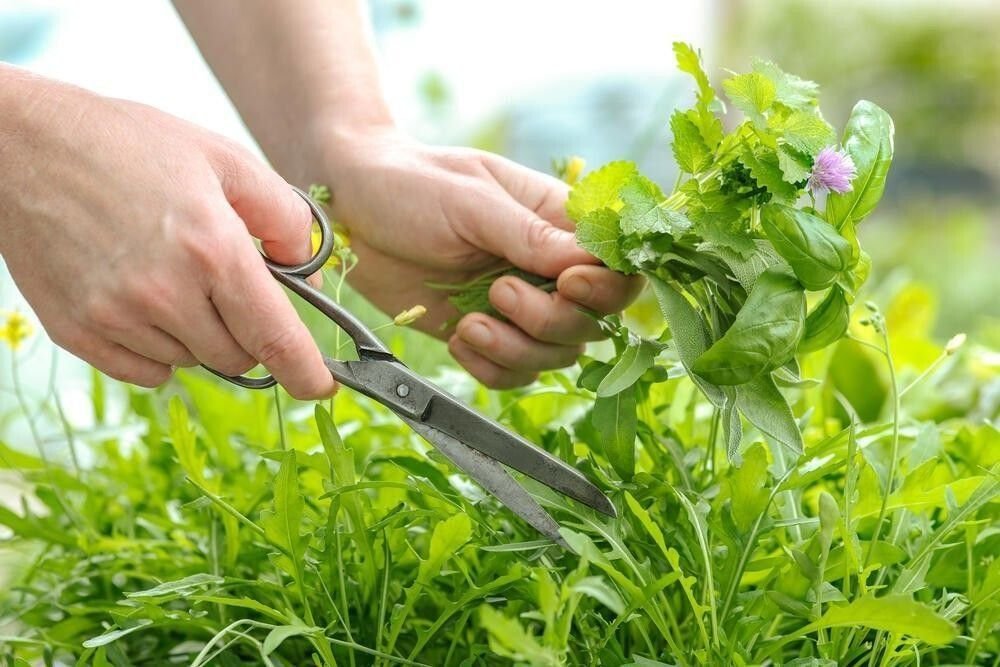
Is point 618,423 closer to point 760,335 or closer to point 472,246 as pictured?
point 760,335

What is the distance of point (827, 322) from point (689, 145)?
0.12 metres

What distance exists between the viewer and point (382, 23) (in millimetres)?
2090

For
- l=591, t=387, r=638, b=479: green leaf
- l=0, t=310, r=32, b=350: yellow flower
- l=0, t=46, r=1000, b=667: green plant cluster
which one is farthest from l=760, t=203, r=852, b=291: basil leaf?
l=0, t=310, r=32, b=350: yellow flower

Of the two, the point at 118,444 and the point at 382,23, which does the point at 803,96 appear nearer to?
the point at 118,444

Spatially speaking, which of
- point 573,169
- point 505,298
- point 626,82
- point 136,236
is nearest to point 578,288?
point 505,298

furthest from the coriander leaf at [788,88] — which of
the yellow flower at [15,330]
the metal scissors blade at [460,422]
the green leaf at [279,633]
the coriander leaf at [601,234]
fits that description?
the yellow flower at [15,330]

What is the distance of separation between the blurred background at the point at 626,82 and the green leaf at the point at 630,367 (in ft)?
0.58

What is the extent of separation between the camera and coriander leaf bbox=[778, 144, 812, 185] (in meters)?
0.49

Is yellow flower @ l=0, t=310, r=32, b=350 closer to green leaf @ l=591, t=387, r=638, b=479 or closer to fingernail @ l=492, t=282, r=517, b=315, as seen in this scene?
fingernail @ l=492, t=282, r=517, b=315

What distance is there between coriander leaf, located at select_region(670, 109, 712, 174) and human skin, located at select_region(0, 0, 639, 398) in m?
0.12

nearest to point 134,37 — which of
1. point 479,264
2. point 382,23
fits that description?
point 382,23

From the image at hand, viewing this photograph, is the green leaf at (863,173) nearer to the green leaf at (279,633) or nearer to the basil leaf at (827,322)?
the basil leaf at (827,322)

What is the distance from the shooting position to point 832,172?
506 mm

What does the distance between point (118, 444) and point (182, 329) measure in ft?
1.46
